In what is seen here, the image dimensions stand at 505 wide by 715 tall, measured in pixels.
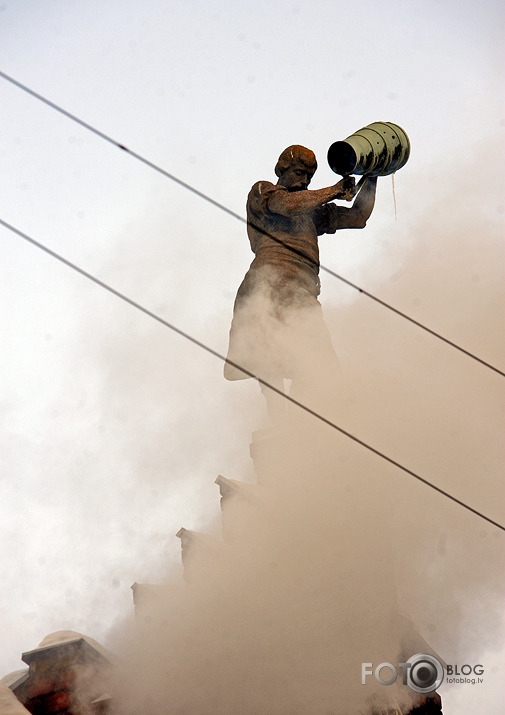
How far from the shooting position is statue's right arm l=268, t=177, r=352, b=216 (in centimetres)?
873

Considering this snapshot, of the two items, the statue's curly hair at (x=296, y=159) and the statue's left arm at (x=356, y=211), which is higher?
the statue's curly hair at (x=296, y=159)

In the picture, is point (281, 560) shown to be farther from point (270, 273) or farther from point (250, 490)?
point (270, 273)

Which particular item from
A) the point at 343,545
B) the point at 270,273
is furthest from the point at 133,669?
the point at 270,273

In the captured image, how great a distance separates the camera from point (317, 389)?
8945mm

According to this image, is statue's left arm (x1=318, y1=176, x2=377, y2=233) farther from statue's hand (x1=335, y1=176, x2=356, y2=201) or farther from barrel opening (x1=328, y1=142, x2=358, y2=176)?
barrel opening (x1=328, y1=142, x2=358, y2=176)

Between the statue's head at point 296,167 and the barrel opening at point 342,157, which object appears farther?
the statue's head at point 296,167

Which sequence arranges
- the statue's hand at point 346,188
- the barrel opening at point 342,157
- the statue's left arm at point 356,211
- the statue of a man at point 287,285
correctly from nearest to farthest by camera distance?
the barrel opening at point 342,157, the statue's hand at point 346,188, the statue of a man at point 287,285, the statue's left arm at point 356,211

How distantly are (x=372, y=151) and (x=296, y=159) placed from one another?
97 centimetres

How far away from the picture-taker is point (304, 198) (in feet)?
29.2

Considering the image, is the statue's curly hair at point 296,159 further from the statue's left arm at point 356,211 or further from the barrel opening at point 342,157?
the barrel opening at point 342,157

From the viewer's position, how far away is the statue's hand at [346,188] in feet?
28.5

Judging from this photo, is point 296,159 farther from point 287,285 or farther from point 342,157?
point 287,285

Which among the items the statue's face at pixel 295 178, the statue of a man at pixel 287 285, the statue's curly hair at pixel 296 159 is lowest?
the statue of a man at pixel 287 285

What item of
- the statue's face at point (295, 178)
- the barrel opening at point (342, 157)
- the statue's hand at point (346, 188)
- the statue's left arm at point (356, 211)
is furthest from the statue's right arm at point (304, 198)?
the statue's left arm at point (356, 211)
